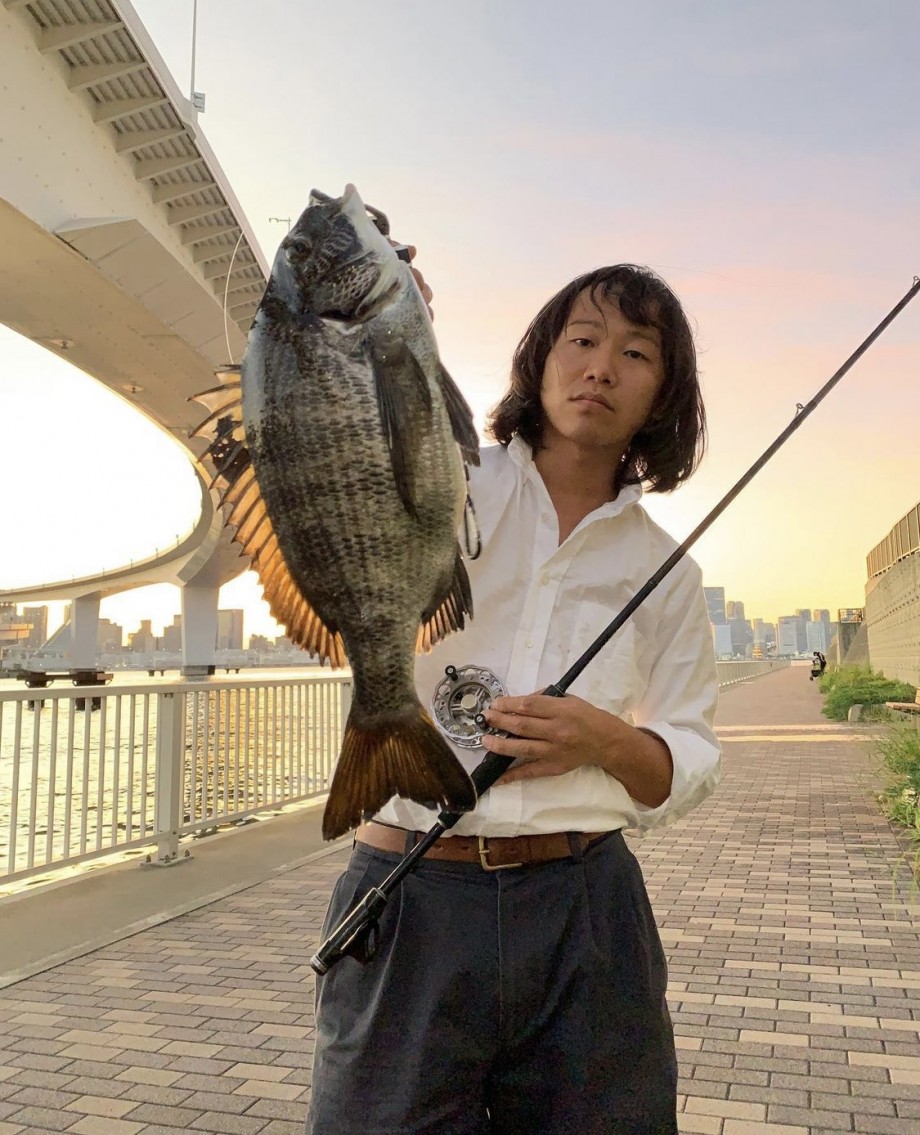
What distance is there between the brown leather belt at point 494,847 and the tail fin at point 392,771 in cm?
44

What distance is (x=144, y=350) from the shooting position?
Result: 758 inches

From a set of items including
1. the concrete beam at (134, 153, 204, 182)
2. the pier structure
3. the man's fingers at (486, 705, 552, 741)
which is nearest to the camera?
the man's fingers at (486, 705, 552, 741)

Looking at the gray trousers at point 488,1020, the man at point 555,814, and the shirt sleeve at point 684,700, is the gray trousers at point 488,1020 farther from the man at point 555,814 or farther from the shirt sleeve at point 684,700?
the shirt sleeve at point 684,700

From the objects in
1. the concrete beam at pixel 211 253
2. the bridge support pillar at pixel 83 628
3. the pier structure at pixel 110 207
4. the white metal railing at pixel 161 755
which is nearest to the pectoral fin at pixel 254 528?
the white metal railing at pixel 161 755

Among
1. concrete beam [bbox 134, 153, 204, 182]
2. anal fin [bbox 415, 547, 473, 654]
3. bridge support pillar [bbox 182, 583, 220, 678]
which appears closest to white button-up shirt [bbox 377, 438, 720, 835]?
anal fin [bbox 415, 547, 473, 654]

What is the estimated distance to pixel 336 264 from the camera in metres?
1.32

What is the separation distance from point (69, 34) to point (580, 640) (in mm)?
13708

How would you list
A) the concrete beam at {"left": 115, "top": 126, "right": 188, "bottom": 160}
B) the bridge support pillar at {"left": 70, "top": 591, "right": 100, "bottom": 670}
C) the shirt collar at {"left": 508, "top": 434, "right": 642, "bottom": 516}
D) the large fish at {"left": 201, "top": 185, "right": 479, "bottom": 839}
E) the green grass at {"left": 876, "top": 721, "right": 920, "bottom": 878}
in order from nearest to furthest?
the large fish at {"left": 201, "top": 185, "right": 479, "bottom": 839}, the shirt collar at {"left": 508, "top": 434, "right": 642, "bottom": 516}, the green grass at {"left": 876, "top": 721, "right": 920, "bottom": 878}, the concrete beam at {"left": 115, "top": 126, "right": 188, "bottom": 160}, the bridge support pillar at {"left": 70, "top": 591, "right": 100, "bottom": 670}

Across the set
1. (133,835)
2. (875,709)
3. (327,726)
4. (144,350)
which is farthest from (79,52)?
(875,709)

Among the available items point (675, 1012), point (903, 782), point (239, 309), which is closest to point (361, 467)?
point (675, 1012)

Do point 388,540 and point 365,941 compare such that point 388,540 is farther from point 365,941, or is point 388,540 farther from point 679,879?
point 679,879

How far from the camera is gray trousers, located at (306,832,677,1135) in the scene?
5.32 feet

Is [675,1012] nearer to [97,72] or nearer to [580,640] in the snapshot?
[580,640]

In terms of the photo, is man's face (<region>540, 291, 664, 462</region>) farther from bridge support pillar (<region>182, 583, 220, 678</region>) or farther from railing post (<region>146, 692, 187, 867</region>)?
bridge support pillar (<region>182, 583, 220, 678</region>)
